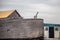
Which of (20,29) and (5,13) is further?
(5,13)

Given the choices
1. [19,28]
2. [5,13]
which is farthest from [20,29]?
[5,13]

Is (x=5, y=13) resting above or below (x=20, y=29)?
above

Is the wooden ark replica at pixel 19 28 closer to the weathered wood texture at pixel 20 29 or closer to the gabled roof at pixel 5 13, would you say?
the weathered wood texture at pixel 20 29

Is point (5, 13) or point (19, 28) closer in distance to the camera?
point (19, 28)

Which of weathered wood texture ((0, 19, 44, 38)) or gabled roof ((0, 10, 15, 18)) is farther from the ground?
gabled roof ((0, 10, 15, 18))

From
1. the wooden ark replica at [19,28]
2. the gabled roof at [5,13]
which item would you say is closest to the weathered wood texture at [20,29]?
the wooden ark replica at [19,28]

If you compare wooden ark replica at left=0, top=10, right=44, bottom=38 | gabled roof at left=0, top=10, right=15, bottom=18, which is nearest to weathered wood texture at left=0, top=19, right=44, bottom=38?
wooden ark replica at left=0, top=10, right=44, bottom=38

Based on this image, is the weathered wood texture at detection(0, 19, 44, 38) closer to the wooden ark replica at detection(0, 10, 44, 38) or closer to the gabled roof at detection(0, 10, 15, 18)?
the wooden ark replica at detection(0, 10, 44, 38)

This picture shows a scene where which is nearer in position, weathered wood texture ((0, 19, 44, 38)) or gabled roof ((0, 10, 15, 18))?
weathered wood texture ((0, 19, 44, 38))

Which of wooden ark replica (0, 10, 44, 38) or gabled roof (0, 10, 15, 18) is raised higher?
gabled roof (0, 10, 15, 18)

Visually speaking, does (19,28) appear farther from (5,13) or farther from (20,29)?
(5,13)

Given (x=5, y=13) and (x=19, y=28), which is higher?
(x=5, y=13)

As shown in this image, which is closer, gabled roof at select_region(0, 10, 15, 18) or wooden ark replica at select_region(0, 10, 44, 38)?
wooden ark replica at select_region(0, 10, 44, 38)

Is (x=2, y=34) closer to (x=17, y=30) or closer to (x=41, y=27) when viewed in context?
(x=17, y=30)
